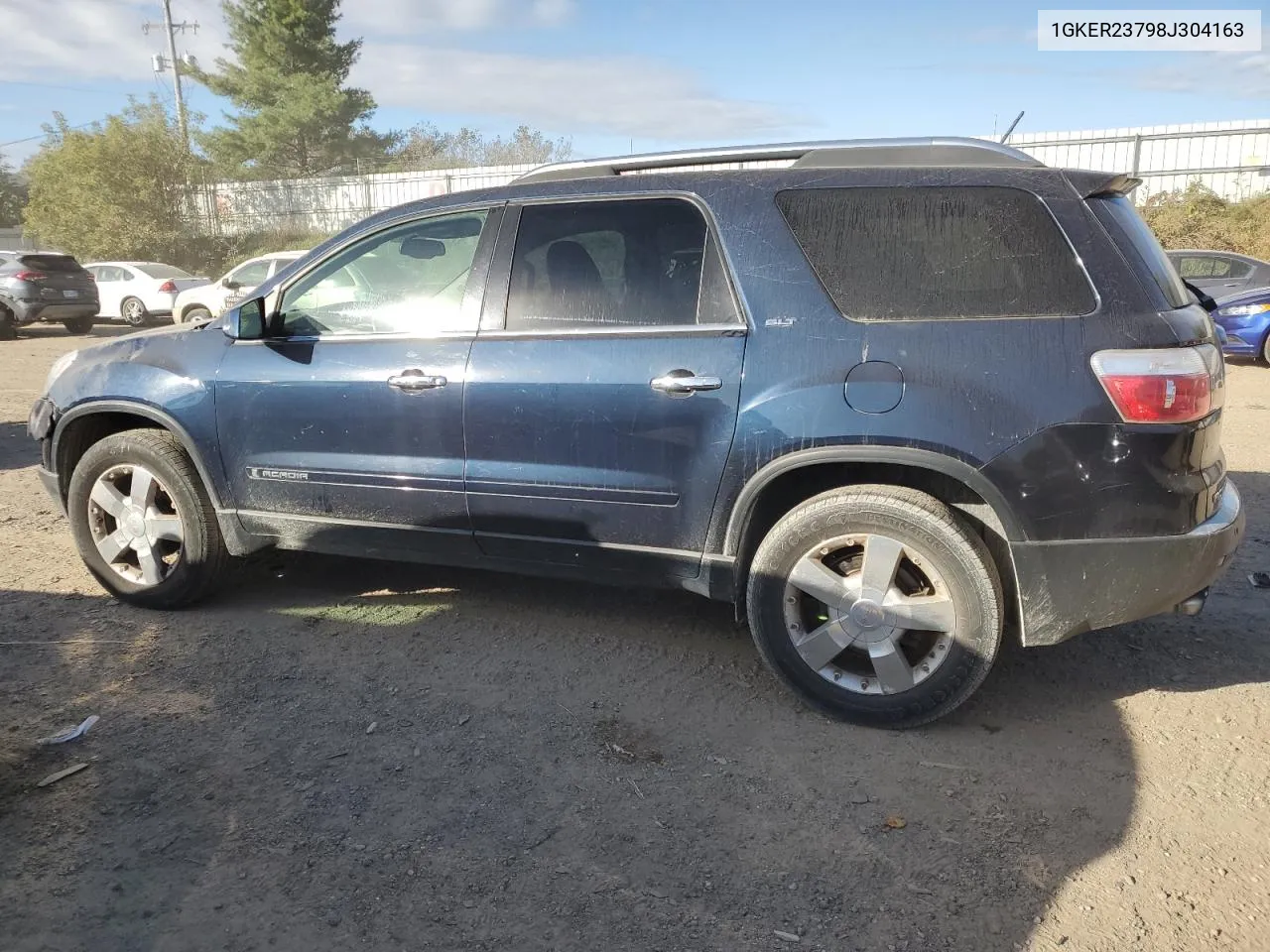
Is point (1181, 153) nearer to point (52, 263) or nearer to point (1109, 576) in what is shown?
point (1109, 576)

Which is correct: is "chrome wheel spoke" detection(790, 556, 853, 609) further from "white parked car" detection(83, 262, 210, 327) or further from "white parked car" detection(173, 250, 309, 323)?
"white parked car" detection(83, 262, 210, 327)

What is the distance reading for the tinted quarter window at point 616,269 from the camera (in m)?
3.38

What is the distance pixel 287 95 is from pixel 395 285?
35.5m

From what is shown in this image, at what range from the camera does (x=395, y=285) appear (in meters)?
3.89

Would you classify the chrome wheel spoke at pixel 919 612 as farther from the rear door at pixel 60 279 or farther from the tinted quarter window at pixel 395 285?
the rear door at pixel 60 279

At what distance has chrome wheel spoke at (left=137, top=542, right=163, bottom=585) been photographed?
14.0 ft

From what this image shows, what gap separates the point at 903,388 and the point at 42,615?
390 cm

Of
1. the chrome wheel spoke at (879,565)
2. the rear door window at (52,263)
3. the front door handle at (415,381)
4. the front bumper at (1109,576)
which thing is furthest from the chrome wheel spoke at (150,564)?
the rear door window at (52,263)

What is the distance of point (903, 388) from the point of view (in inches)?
120

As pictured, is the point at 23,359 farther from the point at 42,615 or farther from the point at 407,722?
the point at 407,722

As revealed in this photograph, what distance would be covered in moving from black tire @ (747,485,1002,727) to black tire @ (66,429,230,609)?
2524 mm

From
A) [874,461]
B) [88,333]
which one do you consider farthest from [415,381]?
[88,333]

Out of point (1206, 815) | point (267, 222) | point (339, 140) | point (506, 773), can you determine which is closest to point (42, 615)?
point (506, 773)

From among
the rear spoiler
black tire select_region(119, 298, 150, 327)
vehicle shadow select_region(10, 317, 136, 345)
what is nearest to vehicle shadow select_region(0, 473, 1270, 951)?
the rear spoiler
